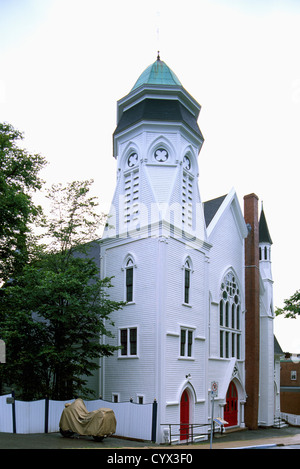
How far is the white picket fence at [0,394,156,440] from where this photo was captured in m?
21.6

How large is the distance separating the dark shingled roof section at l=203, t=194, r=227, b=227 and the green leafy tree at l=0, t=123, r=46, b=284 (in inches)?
457

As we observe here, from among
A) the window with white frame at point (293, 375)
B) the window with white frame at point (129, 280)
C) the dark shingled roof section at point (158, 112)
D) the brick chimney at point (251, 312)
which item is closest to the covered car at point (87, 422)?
the window with white frame at point (129, 280)

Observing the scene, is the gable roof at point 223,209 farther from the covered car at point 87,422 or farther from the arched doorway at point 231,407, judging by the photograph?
the covered car at point 87,422

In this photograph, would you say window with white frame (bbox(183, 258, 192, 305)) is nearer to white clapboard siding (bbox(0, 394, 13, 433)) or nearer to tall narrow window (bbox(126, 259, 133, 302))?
tall narrow window (bbox(126, 259, 133, 302))

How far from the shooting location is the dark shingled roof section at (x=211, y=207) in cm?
3322

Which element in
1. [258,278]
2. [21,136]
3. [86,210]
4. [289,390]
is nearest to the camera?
[86,210]

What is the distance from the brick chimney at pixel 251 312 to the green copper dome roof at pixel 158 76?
11.2 meters

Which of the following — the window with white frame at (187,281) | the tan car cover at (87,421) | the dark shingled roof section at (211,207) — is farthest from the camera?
the dark shingled roof section at (211,207)

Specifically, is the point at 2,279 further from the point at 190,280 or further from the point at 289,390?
the point at 289,390

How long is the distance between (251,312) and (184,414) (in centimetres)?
1083

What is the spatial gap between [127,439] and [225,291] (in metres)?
12.6

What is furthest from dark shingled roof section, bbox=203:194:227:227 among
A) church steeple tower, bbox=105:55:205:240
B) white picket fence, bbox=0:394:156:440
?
white picket fence, bbox=0:394:156:440

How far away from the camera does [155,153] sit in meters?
28.5
